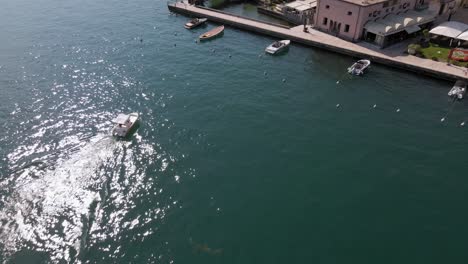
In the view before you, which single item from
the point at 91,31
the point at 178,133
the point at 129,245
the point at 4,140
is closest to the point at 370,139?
the point at 178,133

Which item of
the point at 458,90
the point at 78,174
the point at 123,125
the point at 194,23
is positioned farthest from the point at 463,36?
the point at 78,174

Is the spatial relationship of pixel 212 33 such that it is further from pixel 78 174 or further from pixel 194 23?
pixel 78 174

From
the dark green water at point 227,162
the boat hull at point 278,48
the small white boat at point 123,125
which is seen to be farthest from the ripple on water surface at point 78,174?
the boat hull at point 278,48

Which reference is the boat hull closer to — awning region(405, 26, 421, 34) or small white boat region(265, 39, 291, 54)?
small white boat region(265, 39, 291, 54)

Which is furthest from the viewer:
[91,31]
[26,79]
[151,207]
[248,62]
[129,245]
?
[91,31]

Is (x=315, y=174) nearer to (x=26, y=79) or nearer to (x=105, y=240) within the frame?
(x=105, y=240)

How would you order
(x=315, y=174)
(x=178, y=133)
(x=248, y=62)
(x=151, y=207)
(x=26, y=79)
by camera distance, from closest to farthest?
(x=151, y=207), (x=315, y=174), (x=178, y=133), (x=26, y=79), (x=248, y=62)

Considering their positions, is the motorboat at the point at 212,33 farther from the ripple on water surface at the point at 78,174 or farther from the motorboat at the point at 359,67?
the motorboat at the point at 359,67
